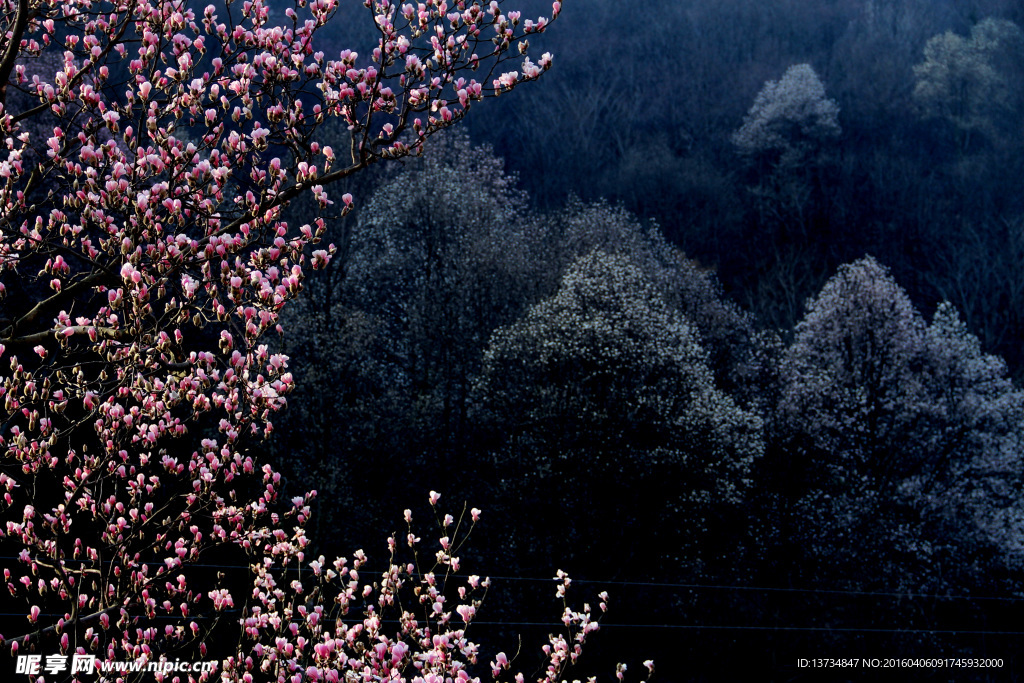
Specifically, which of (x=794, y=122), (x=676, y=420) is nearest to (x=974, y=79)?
(x=794, y=122)

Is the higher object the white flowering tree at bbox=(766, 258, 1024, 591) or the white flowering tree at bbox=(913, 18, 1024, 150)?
the white flowering tree at bbox=(913, 18, 1024, 150)

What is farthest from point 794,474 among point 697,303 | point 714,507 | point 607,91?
point 607,91

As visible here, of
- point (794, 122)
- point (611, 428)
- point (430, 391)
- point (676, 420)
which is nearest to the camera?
point (611, 428)

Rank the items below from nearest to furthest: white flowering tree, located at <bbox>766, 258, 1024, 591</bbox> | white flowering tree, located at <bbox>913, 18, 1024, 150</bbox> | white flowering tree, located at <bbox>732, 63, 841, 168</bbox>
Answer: white flowering tree, located at <bbox>766, 258, 1024, 591</bbox>, white flowering tree, located at <bbox>732, 63, 841, 168</bbox>, white flowering tree, located at <bbox>913, 18, 1024, 150</bbox>

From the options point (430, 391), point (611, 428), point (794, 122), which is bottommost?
point (611, 428)

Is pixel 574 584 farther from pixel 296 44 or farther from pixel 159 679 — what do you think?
pixel 296 44

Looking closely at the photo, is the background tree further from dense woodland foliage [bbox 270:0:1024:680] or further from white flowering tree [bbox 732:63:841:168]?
white flowering tree [bbox 732:63:841:168]

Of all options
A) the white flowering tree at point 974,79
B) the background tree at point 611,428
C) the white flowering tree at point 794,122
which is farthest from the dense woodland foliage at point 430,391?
the white flowering tree at point 974,79

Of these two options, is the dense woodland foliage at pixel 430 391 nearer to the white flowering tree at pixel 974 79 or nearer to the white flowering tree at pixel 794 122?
the white flowering tree at pixel 794 122

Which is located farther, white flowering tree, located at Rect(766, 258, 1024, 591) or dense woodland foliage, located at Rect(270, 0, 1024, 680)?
white flowering tree, located at Rect(766, 258, 1024, 591)

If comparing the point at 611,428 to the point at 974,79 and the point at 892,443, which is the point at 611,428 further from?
the point at 974,79

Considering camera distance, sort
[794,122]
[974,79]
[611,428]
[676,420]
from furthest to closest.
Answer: [974,79] → [794,122] → [676,420] → [611,428]

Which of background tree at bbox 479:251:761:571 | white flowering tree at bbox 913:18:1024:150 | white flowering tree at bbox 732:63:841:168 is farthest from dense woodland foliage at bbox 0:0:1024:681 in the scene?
white flowering tree at bbox 913:18:1024:150

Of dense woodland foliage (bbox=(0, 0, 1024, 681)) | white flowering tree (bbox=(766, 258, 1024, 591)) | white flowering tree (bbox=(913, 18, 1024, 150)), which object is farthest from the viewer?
white flowering tree (bbox=(913, 18, 1024, 150))
